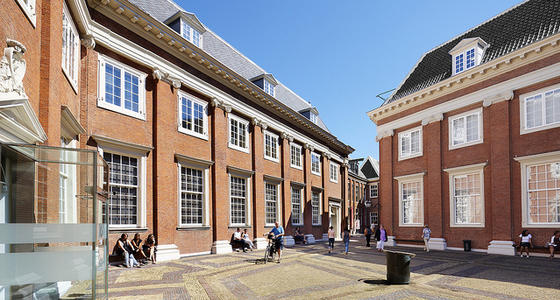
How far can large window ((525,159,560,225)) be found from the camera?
16703 mm

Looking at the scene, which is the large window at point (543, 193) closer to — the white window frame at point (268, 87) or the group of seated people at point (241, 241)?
the group of seated people at point (241, 241)

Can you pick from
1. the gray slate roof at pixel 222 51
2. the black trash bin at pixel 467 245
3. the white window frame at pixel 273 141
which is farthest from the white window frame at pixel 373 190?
the black trash bin at pixel 467 245

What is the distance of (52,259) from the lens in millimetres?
4656

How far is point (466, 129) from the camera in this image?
21.0 metres

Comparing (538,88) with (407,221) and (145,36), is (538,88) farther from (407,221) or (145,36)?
(145,36)

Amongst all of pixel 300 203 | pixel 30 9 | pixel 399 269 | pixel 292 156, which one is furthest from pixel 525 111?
pixel 30 9

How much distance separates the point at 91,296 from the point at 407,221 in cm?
2239

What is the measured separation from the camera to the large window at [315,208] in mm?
28506

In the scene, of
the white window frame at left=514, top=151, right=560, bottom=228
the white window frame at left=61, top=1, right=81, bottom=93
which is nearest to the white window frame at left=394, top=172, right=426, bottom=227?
the white window frame at left=514, top=151, right=560, bottom=228

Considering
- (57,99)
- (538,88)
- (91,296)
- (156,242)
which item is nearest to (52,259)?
(91,296)

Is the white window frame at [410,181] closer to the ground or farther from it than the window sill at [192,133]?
closer to the ground

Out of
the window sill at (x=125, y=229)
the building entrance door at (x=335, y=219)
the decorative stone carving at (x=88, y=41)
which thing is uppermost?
the decorative stone carving at (x=88, y=41)

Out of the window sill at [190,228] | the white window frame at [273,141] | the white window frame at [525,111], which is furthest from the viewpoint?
the white window frame at [273,141]

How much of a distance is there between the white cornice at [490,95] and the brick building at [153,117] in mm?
9398
